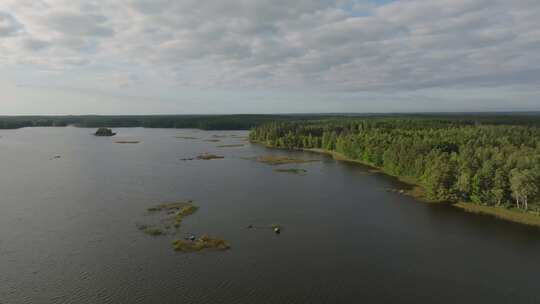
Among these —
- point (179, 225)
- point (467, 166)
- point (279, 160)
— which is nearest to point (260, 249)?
point (179, 225)

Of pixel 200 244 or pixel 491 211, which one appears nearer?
pixel 200 244

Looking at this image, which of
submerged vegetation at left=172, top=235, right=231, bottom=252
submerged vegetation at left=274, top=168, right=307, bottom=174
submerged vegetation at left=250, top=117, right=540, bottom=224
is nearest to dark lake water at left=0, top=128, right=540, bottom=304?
submerged vegetation at left=172, top=235, right=231, bottom=252

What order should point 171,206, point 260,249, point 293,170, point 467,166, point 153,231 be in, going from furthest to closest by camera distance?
point 293,170, point 467,166, point 171,206, point 153,231, point 260,249

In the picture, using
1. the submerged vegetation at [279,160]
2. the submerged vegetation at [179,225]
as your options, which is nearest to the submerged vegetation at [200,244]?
the submerged vegetation at [179,225]

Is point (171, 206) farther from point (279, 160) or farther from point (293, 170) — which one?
point (279, 160)

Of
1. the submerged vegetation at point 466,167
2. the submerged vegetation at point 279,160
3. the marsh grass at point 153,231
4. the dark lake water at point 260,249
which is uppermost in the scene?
the submerged vegetation at point 466,167

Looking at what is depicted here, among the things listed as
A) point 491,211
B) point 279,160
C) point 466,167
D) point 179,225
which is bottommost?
point 491,211

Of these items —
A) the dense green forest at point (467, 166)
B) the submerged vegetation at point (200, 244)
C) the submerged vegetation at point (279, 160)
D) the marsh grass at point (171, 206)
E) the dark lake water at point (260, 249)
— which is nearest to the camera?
the dark lake water at point (260, 249)

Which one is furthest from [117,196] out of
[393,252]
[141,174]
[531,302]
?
[531,302]

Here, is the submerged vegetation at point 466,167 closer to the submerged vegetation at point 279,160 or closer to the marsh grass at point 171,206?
the submerged vegetation at point 279,160
